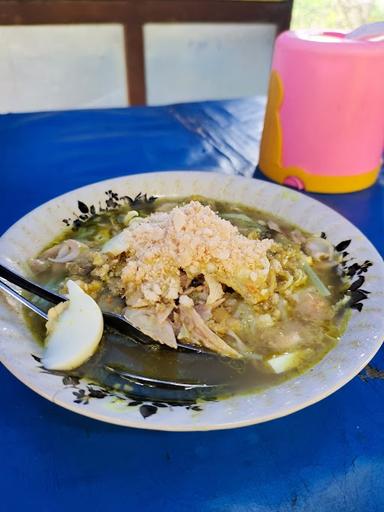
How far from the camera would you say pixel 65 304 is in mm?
909

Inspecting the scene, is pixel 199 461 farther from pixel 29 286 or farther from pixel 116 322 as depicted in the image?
pixel 29 286

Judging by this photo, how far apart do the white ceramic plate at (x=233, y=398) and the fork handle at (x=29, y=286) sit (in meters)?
0.05

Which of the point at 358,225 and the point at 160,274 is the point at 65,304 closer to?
the point at 160,274

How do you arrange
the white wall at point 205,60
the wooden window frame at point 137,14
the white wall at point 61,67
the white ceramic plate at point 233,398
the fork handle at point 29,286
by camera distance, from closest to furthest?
the white ceramic plate at point 233,398 < the fork handle at point 29,286 < the wooden window frame at point 137,14 < the white wall at point 61,67 < the white wall at point 205,60

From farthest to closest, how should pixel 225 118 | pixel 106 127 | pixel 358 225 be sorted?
1. pixel 225 118
2. pixel 106 127
3. pixel 358 225

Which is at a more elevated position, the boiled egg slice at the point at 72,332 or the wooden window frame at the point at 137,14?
the wooden window frame at the point at 137,14

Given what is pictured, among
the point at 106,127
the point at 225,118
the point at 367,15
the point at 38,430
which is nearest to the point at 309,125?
the point at 225,118

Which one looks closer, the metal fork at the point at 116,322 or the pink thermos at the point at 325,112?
the metal fork at the point at 116,322

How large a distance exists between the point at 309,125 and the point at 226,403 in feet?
3.51

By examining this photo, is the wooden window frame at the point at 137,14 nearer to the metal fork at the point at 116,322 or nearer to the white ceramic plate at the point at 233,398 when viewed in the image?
the white ceramic plate at the point at 233,398

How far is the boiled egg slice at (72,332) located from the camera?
32.5 inches

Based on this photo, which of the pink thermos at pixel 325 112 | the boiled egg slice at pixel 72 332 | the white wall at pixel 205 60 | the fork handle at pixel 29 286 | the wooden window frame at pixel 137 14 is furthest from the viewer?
the white wall at pixel 205 60

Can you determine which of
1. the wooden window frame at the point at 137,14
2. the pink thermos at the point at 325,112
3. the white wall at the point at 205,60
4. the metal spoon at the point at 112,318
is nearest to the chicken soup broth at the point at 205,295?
the metal spoon at the point at 112,318

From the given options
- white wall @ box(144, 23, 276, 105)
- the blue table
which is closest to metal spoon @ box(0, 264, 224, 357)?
the blue table
